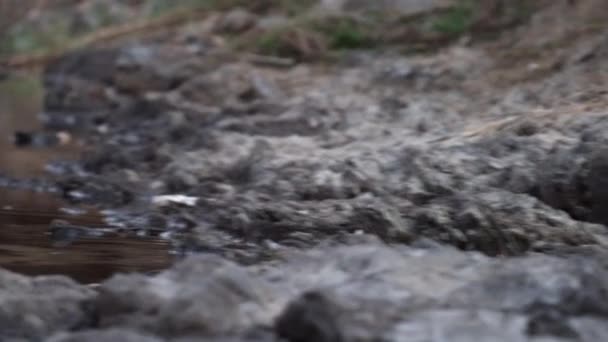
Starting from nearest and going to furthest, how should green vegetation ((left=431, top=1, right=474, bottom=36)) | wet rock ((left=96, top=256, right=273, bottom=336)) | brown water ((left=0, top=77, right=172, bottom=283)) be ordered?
wet rock ((left=96, top=256, right=273, bottom=336))
brown water ((left=0, top=77, right=172, bottom=283))
green vegetation ((left=431, top=1, right=474, bottom=36))

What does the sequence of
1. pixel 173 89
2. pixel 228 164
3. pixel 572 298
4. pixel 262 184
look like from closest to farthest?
pixel 572 298 < pixel 262 184 < pixel 228 164 < pixel 173 89

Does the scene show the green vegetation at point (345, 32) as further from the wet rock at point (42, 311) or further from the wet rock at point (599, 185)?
the wet rock at point (42, 311)

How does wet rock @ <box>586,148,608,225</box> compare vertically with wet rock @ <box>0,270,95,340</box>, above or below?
below

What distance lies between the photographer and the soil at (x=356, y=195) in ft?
13.8

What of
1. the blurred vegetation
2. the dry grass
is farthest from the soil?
the dry grass

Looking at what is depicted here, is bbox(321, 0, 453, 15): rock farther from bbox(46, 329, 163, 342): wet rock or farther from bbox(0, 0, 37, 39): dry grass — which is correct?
bbox(46, 329, 163, 342): wet rock

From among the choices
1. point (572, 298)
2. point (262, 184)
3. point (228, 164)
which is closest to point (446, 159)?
point (262, 184)

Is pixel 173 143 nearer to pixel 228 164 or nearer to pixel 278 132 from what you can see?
pixel 278 132

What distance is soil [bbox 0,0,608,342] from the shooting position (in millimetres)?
4207

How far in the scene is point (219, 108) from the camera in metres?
15.5

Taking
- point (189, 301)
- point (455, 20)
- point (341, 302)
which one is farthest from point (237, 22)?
point (341, 302)

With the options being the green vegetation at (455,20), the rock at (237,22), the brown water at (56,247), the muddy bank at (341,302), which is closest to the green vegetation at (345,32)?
the green vegetation at (455,20)

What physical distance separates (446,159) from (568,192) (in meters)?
1.47

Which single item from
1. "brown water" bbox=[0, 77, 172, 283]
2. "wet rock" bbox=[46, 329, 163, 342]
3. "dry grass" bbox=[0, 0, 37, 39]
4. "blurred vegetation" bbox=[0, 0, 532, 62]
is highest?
"dry grass" bbox=[0, 0, 37, 39]
